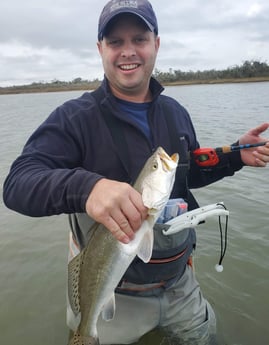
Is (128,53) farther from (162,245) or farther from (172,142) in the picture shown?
(162,245)

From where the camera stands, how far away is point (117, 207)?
2113mm

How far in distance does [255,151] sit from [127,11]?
1.75 metres

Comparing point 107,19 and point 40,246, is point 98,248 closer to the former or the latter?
point 107,19

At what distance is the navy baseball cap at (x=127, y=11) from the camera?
3.08 meters

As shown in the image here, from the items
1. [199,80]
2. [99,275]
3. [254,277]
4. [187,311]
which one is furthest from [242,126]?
[199,80]

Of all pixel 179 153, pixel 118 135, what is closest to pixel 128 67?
pixel 118 135

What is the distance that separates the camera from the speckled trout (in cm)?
232

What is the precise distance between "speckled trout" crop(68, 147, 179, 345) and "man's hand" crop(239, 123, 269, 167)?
4.57ft

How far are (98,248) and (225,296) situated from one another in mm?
3114

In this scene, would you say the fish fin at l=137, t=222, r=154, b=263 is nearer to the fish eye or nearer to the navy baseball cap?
the fish eye

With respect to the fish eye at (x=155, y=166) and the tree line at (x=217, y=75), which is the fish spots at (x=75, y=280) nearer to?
the fish eye at (x=155, y=166)

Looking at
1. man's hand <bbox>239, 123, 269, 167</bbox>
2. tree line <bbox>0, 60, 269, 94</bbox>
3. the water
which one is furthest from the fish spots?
tree line <bbox>0, 60, 269, 94</bbox>

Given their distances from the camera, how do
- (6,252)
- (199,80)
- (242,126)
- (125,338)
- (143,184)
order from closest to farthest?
(143,184) → (125,338) → (6,252) → (242,126) → (199,80)

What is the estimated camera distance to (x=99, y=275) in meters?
2.52
